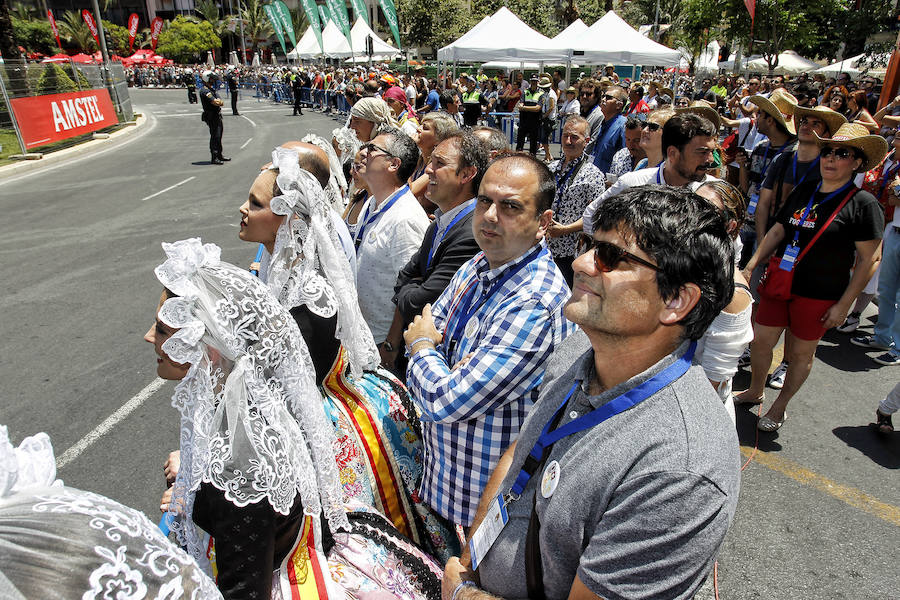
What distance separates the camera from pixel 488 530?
1.57 m

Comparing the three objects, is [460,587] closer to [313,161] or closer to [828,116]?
[313,161]

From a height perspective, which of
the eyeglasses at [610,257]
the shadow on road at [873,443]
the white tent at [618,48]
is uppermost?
the white tent at [618,48]

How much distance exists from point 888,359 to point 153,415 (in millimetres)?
6445

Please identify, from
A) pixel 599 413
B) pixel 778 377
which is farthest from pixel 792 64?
pixel 599 413

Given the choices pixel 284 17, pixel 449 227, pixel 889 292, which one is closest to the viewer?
pixel 449 227

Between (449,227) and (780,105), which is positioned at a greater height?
(780,105)

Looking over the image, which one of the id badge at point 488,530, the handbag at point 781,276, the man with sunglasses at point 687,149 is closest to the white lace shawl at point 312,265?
the id badge at point 488,530

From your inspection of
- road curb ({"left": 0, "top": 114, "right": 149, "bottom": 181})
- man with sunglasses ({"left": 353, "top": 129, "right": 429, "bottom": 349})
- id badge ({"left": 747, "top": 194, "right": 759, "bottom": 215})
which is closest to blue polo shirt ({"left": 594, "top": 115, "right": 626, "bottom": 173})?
id badge ({"left": 747, "top": 194, "right": 759, "bottom": 215})

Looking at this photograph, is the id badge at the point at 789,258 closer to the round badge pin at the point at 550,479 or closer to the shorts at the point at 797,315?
the shorts at the point at 797,315

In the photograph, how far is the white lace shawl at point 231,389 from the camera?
1.56 metres

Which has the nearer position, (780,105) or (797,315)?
(797,315)

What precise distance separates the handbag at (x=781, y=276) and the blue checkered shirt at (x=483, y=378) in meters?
2.40

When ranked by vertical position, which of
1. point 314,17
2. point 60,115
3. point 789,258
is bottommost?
point 789,258

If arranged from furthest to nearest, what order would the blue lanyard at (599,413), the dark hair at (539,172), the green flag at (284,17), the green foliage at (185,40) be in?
the green foliage at (185,40), the green flag at (284,17), the dark hair at (539,172), the blue lanyard at (599,413)
